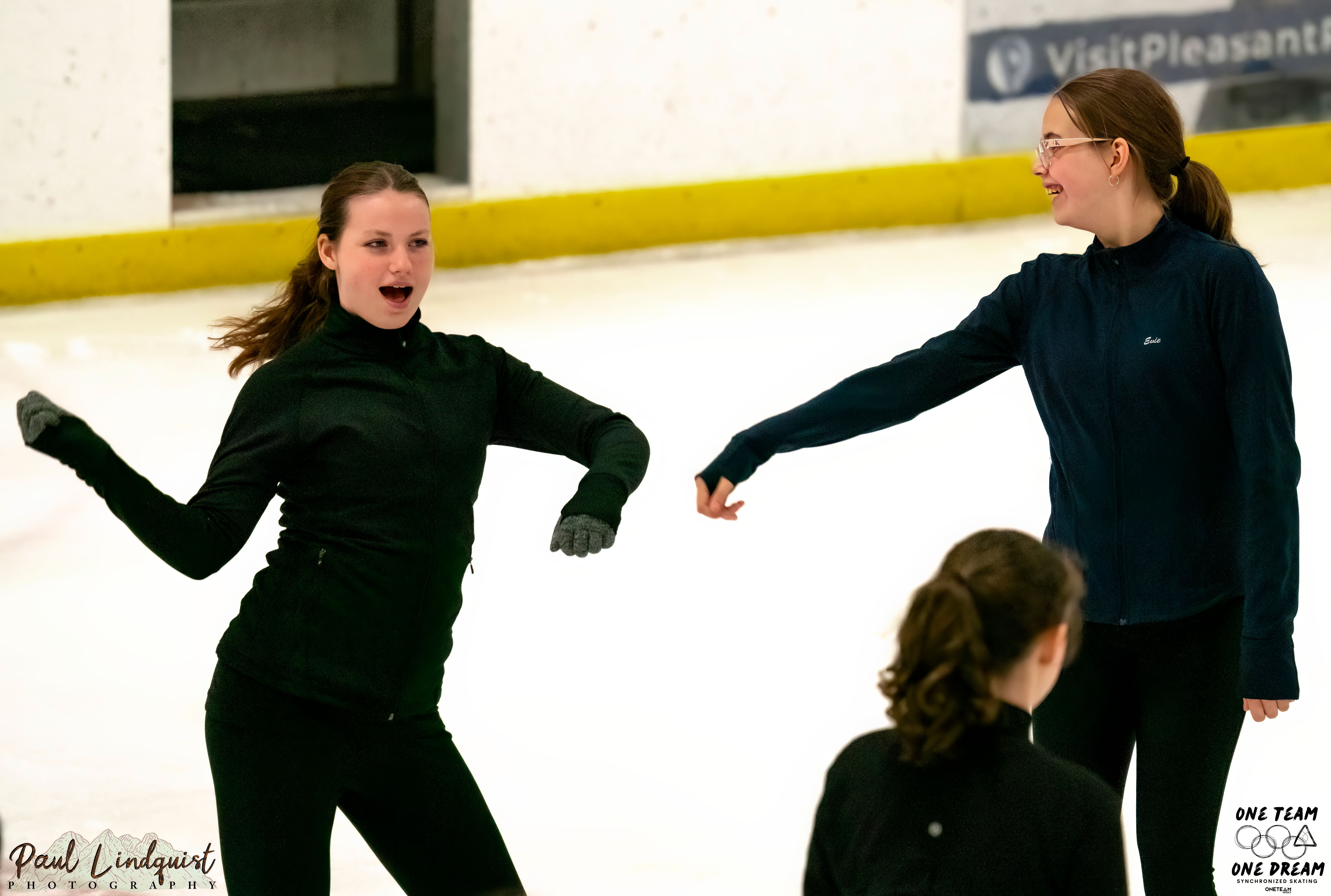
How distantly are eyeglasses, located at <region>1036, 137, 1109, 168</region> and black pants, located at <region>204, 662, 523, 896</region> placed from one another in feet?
3.72

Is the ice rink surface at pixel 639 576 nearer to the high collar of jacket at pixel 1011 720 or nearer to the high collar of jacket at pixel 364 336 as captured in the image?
the high collar of jacket at pixel 1011 720

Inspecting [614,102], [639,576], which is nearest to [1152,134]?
[639,576]

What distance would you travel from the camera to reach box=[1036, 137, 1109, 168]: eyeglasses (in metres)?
2.78

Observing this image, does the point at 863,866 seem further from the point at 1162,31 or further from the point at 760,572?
the point at 1162,31

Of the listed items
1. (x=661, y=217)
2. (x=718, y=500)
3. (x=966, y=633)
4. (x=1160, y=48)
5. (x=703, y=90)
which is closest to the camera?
(x=966, y=633)

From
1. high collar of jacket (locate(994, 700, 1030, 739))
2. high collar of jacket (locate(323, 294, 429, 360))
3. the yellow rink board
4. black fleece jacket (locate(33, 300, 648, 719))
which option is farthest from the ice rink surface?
high collar of jacket (locate(323, 294, 429, 360))

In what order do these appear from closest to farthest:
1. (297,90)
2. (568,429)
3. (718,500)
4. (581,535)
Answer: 1. (581,535)
2. (568,429)
3. (718,500)
4. (297,90)

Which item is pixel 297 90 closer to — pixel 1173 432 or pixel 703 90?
pixel 703 90

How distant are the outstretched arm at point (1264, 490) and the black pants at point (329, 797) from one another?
3.28 feet

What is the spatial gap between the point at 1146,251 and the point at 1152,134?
6.5 inches

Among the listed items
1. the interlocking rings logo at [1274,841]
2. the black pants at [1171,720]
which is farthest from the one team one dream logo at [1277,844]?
the black pants at [1171,720]

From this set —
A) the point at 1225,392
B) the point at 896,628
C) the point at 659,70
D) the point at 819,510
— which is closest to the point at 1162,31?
the point at 659,70

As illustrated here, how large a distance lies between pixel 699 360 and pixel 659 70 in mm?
1992

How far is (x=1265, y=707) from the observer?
2615 mm
